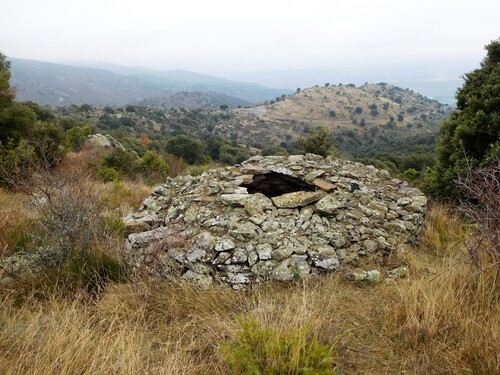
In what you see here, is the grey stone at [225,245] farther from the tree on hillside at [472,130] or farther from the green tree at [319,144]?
the green tree at [319,144]

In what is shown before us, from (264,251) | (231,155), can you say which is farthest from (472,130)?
(231,155)

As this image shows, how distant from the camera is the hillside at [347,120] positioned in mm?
71750

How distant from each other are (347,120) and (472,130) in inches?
3709

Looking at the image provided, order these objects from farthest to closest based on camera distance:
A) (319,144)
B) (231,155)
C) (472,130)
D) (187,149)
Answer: (231,155)
(187,149)
(319,144)
(472,130)

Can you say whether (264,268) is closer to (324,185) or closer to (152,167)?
(324,185)

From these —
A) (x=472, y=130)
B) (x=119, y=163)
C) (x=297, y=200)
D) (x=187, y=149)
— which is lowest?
(x=187, y=149)

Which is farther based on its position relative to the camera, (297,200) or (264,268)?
(297,200)

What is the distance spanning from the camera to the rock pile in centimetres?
439

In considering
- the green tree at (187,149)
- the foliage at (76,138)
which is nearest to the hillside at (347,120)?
the green tree at (187,149)

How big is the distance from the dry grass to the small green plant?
0.13 metres

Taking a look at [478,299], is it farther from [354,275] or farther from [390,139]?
[390,139]

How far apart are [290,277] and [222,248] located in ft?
3.33

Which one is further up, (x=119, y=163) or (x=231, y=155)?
(x=119, y=163)

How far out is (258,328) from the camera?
100 inches
